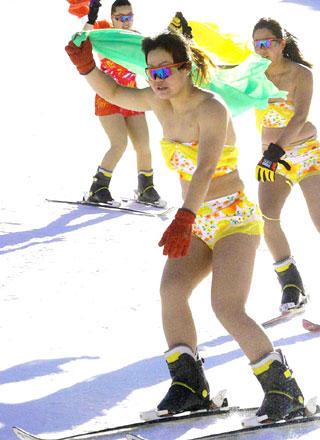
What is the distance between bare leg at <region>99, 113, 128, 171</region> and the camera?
27.7ft

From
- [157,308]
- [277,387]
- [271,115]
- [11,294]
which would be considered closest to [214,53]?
[271,115]

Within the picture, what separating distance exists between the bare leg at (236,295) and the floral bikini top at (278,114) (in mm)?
1829

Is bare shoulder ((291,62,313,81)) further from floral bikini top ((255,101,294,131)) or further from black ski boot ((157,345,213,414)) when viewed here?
black ski boot ((157,345,213,414))

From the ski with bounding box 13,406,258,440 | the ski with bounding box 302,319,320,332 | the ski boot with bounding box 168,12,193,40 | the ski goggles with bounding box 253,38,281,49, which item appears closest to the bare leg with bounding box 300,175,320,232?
the ski with bounding box 302,319,320,332

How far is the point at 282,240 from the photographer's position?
5750 mm

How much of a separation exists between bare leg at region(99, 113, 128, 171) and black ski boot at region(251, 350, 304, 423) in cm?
473

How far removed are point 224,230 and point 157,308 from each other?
1.69m

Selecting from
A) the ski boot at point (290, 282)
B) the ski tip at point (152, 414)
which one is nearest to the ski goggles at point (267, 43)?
the ski boot at point (290, 282)

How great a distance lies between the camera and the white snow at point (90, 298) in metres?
4.36

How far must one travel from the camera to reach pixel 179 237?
3.83 m

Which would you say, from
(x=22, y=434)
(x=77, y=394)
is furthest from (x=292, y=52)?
(x=22, y=434)

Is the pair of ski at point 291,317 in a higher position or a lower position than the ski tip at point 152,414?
higher

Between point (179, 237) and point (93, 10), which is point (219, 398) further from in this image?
point (93, 10)

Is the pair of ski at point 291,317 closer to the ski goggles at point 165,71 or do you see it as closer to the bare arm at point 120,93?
the bare arm at point 120,93
